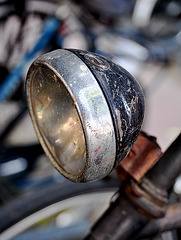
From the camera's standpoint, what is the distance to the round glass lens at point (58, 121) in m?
0.53

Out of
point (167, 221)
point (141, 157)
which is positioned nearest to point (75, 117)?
point (141, 157)

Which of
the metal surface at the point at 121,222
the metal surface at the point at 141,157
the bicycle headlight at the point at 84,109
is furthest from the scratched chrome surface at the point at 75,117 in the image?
the metal surface at the point at 121,222

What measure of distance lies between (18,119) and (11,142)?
225 mm

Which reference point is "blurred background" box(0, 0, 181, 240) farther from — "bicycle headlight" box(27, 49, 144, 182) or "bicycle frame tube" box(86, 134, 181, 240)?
"bicycle headlight" box(27, 49, 144, 182)

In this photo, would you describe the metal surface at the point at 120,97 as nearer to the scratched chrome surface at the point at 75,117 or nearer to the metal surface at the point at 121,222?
the scratched chrome surface at the point at 75,117

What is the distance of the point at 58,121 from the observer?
23.0 inches

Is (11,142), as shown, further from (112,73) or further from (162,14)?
(162,14)

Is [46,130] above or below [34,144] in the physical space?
above

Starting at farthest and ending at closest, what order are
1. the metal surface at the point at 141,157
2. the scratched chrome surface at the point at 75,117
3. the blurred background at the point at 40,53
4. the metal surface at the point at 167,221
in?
the blurred background at the point at 40,53, the metal surface at the point at 167,221, the metal surface at the point at 141,157, the scratched chrome surface at the point at 75,117

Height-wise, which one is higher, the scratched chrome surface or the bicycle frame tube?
the scratched chrome surface

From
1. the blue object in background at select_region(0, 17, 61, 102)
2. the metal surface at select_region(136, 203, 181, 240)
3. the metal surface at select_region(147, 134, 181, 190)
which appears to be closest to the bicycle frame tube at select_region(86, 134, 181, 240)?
the metal surface at select_region(147, 134, 181, 190)

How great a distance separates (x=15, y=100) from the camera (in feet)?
6.74

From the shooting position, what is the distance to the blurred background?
6.18 ft

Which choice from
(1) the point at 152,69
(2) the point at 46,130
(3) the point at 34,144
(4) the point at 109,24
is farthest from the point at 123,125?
(1) the point at 152,69
